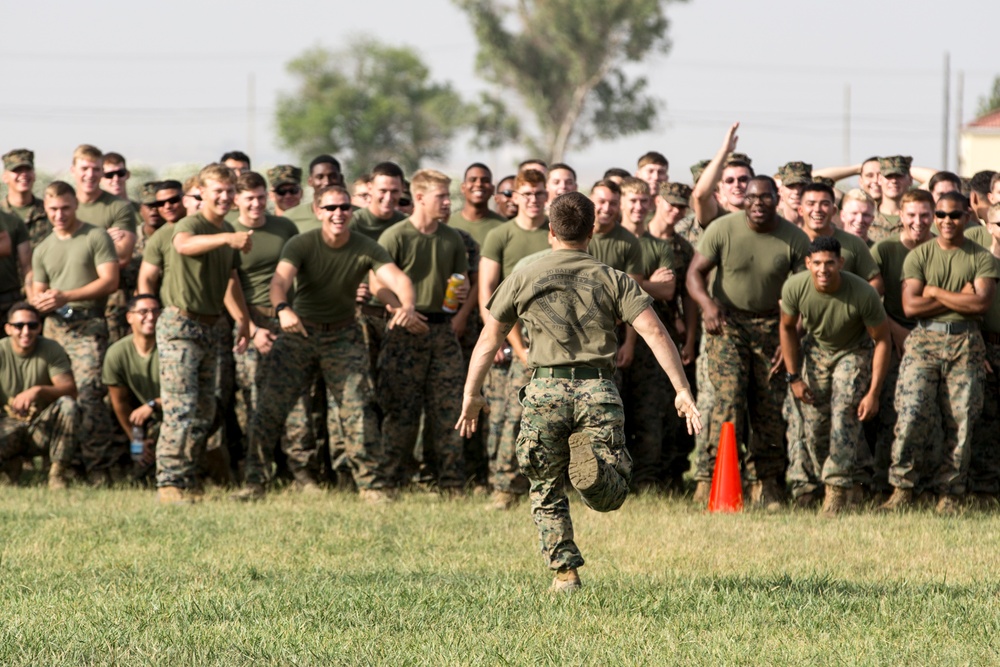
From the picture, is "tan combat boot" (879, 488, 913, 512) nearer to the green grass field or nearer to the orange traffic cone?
the green grass field

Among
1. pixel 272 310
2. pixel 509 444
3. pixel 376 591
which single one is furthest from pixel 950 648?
pixel 272 310

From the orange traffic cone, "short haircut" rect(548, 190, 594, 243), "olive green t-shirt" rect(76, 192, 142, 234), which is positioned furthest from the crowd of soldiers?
"short haircut" rect(548, 190, 594, 243)

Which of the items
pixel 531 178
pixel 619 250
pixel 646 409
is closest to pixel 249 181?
pixel 531 178

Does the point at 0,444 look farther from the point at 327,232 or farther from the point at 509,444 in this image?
the point at 509,444

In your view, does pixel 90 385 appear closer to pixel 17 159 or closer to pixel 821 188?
pixel 17 159

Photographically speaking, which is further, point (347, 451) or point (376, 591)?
point (347, 451)

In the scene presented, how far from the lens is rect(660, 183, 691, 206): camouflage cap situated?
1285 centimetres

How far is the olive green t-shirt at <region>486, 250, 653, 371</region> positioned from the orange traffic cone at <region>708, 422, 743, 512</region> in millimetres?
4130

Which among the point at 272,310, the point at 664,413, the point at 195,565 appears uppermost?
the point at 272,310

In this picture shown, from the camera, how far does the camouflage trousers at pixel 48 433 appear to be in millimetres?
13156

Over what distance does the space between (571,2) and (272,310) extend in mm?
71015

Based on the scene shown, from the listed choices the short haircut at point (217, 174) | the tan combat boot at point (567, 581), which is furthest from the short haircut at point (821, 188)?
the tan combat boot at point (567, 581)

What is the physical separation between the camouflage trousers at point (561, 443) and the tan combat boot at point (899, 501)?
465 centimetres

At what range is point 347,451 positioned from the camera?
41.1 feet
